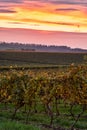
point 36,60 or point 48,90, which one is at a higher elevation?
point 48,90

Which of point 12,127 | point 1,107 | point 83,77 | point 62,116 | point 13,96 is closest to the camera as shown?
point 12,127

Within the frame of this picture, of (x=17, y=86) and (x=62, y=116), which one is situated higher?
(x=17, y=86)

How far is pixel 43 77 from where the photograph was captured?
21.7 m

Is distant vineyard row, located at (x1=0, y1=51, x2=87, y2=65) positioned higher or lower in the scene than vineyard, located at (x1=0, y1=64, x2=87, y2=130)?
lower

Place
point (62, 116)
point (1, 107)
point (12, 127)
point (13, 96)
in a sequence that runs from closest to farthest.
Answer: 1. point (12, 127)
2. point (13, 96)
3. point (62, 116)
4. point (1, 107)

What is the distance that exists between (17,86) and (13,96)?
0.53 metres

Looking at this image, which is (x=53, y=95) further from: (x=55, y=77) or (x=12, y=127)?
(x=12, y=127)

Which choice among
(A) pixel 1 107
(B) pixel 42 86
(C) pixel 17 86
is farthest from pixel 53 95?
(A) pixel 1 107

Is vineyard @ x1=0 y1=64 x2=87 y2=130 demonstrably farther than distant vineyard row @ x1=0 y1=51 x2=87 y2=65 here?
No

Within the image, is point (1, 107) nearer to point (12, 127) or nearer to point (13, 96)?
point (13, 96)

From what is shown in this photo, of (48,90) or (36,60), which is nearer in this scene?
(48,90)

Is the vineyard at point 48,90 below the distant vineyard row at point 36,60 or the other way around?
the other way around

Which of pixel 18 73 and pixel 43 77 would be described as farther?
pixel 18 73

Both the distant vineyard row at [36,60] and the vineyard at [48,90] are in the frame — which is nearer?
the vineyard at [48,90]
